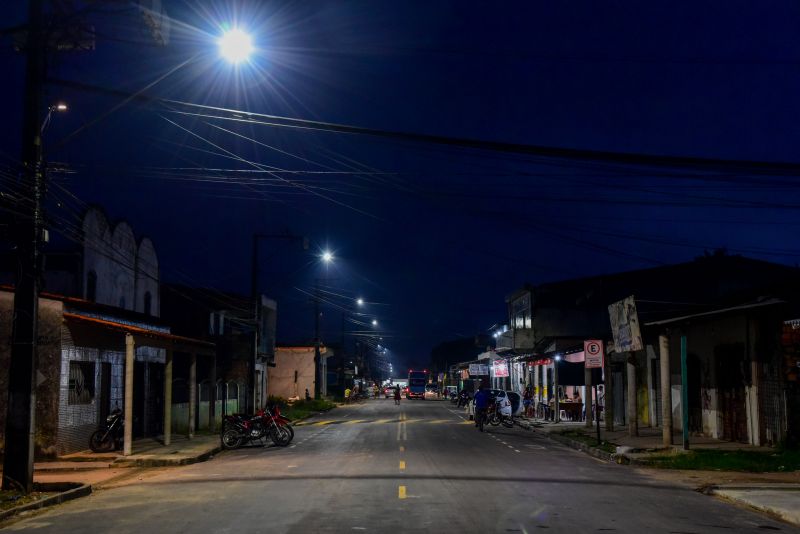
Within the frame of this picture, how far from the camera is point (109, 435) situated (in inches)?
945

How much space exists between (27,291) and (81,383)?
9.57 m

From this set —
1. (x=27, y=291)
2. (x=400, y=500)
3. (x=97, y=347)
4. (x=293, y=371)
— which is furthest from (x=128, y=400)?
(x=293, y=371)

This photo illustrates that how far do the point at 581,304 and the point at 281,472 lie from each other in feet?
150

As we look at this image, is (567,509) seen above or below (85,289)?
below

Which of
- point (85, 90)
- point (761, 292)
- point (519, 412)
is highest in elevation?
point (85, 90)

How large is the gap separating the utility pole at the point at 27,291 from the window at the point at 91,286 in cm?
1793

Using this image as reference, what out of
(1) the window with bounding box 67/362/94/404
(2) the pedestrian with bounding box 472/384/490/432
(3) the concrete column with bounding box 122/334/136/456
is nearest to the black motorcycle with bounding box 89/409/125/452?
(1) the window with bounding box 67/362/94/404

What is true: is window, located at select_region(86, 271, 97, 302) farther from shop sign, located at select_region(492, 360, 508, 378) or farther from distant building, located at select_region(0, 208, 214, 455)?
shop sign, located at select_region(492, 360, 508, 378)

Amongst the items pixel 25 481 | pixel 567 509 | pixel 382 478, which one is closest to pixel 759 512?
pixel 567 509

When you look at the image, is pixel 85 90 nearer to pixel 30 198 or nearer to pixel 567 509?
pixel 30 198

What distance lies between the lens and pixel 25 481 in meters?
14.8

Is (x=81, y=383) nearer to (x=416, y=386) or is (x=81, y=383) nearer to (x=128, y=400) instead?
(x=128, y=400)

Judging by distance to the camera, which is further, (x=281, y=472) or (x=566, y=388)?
(x=566, y=388)

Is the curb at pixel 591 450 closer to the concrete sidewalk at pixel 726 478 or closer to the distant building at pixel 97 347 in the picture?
the concrete sidewalk at pixel 726 478
